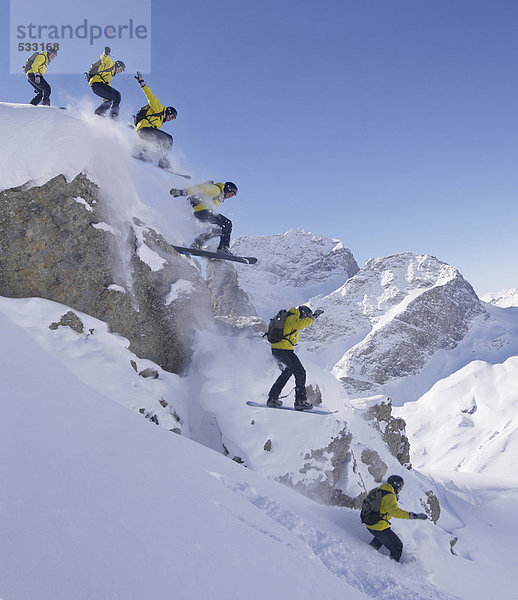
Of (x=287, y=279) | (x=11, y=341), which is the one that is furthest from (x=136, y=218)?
(x=287, y=279)

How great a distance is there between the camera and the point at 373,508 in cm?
788

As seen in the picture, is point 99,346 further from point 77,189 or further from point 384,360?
point 384,360

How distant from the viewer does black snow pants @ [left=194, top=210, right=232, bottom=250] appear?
39.5 feet

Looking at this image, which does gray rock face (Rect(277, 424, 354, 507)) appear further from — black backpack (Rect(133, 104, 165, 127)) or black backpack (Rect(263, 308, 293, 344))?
black backpack (Rect(133, 104, 165, 127))

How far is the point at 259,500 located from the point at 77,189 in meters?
7.80

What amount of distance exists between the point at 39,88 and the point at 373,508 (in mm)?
13584

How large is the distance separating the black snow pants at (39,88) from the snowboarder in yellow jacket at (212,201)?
431 cm

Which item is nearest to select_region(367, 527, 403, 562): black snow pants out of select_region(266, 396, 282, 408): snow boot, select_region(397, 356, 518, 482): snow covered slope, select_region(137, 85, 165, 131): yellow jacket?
select_region(266, 396, 282, 408): snow boot

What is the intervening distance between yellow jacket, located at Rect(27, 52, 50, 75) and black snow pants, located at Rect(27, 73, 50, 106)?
0.33 ft

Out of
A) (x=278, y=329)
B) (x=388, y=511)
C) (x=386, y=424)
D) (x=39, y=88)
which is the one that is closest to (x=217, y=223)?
(x=278, y=329)

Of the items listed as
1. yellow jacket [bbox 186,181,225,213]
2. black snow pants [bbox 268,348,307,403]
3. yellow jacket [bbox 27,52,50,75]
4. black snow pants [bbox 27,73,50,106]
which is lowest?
black snow pants [bbox 268,348,307,403]

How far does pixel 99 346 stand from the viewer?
28.4ft

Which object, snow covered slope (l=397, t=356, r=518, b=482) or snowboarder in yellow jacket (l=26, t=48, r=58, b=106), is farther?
snow covered slope (l=397, t=356, r=518, b=482)

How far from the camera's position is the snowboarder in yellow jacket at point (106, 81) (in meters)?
11.1
